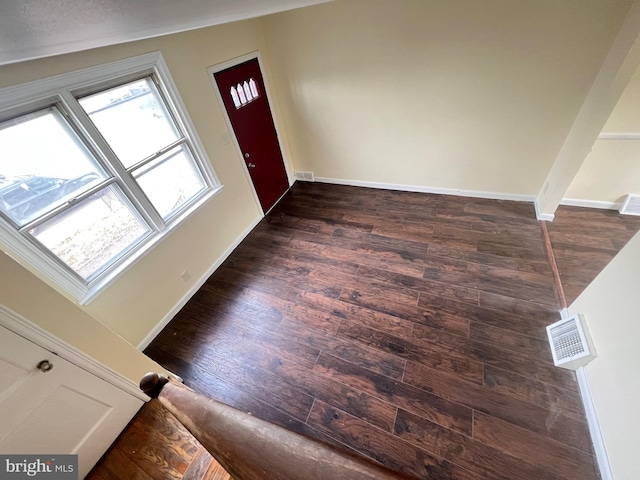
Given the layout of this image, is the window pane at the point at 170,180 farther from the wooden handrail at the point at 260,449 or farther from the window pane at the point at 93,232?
→ the wooden handrail at the point at 260,449

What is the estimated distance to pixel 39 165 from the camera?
1.66 metres

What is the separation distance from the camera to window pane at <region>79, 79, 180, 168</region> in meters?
1.95

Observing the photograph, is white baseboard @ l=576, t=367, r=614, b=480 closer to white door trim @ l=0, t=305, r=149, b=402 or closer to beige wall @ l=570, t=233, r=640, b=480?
beige wall @ l=570, t=233, r=640, b=480

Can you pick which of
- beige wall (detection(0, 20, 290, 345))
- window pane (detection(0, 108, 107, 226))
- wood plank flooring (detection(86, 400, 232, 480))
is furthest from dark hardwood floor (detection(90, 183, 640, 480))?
window pane (detection(0, 108, 107, 226))

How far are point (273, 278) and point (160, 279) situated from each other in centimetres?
110

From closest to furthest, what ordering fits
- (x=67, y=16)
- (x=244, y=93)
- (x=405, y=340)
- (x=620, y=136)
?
(x=67, y=16), (x=405, y=340), (x=620, y=136), (x=244, y=93)

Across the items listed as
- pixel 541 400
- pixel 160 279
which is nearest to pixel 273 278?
pixel 160 279

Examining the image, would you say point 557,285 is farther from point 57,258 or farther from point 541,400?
point 57,258

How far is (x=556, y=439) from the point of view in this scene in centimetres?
157

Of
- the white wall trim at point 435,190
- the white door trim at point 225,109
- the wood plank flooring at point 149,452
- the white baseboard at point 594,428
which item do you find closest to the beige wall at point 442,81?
the white wall trim at point 435,190

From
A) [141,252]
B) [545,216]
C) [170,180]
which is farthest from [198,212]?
[545,216]

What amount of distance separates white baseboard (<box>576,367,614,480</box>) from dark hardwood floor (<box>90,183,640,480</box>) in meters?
0.04

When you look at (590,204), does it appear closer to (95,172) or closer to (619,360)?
(619,360)

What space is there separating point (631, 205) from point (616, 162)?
1.88ft
